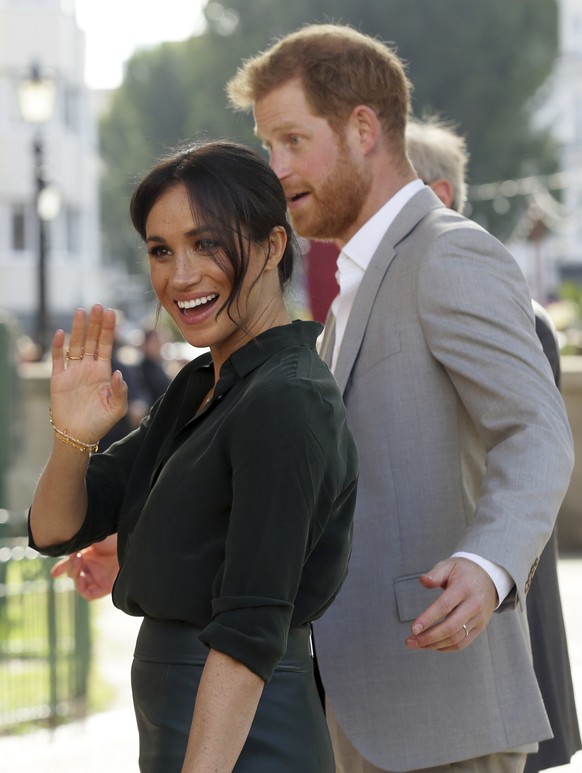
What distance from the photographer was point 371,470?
2.94m

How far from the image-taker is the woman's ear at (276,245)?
2367 mm

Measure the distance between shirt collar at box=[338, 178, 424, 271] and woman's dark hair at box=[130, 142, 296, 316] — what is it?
32.5 inches

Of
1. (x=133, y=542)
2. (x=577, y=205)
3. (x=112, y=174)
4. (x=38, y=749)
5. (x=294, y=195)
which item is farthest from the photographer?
(x=112, y=174)

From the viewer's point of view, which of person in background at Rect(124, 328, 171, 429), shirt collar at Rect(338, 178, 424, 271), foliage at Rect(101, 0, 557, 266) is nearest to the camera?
shirt collar at Rect(338, 178, 424, 271)

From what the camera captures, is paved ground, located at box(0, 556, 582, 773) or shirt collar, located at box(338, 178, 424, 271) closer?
shirt collar, located at box(338, 178, 424, 271)

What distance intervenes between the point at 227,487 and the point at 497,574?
58 cm

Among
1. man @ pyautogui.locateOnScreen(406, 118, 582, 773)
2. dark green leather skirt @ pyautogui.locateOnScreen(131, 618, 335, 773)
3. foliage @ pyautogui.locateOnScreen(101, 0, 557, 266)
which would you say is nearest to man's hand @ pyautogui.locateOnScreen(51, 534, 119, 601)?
dark green leather skirt @ pyautogui.locateOnScreen(131, 618, 335, 773)

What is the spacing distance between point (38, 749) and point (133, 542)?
4.24 m

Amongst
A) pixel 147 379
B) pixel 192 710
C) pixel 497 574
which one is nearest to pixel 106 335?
pixel 192 710

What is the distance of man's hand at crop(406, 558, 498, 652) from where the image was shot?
2371 mm

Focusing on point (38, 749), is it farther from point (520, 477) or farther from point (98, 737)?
point (520, 477)

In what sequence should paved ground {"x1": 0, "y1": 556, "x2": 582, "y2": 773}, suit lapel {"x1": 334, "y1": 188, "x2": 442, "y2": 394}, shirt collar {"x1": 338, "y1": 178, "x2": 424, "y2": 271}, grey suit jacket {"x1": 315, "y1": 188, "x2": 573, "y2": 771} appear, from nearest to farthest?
1. grey suit jacket {"x1": 315, "y1": 188, "x2": 573, "y2": 771}
2. suit lapel {"x1": 334, "y1": 188, "x2": 442, "y2": 394}
3. shirt collar {"x1": 338, "y1": 178, "x2": 424, "y2": 271}
4. paved ground {"x1": 0, "y1": 556, "x2": 582, "y2": 773}

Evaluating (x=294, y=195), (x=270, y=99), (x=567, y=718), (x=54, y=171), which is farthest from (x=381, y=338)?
(x=54, y=171)

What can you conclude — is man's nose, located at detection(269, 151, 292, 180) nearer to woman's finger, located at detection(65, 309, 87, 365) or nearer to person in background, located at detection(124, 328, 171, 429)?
woman's finger, located at detection(65, 309, 87, 365)
